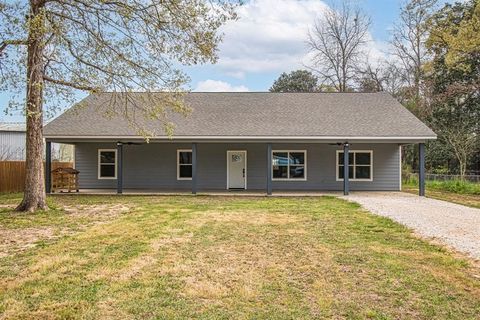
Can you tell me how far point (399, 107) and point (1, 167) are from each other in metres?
16.9

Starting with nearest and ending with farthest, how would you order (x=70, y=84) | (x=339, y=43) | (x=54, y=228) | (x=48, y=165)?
(x=54, y=228), (x=70, y=84), (x=48, y=165), (x=339, y=43)

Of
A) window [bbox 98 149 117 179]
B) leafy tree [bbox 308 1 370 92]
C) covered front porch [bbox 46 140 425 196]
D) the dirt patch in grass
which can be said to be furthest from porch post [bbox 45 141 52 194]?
leafy tree [bbox 308 1 370 92]

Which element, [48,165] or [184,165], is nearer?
[48,165]

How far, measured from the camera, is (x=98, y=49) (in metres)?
10.9

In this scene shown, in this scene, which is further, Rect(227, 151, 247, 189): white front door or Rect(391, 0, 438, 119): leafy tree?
Rect(391, 0, 438, 119): leafy tree

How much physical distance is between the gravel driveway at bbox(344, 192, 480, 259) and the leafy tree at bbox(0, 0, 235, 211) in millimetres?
6191

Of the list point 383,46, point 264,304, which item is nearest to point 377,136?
point 264,304

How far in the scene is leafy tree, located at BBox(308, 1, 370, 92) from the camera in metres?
31.5

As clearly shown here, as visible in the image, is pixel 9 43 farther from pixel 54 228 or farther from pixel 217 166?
pixel 217 166

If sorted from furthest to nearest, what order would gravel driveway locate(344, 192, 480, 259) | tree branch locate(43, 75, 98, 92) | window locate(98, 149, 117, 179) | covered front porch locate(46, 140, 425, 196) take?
window locate(98, 149, 117, 179) → covered front porch locate(46, 140, 425, 196) → tree branch locate(43, 75, 98, 92) → gravel driveway locate(344, 192, 480, 259)

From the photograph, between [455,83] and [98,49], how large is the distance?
18.7 m

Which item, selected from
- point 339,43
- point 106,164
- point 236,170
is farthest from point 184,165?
point 339,43

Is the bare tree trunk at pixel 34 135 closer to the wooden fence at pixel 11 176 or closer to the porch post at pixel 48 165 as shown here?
the porch post at pixel 48 165

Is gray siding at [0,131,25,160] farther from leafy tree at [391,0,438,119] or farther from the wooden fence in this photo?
leafy tree at [391,0,438,119]
